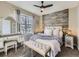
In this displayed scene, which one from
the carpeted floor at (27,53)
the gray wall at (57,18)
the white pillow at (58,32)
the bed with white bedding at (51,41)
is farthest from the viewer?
the white pillow at (58,32)

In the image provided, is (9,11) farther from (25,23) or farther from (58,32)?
(58,32)

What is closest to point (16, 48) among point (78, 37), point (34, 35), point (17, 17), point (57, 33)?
point (34, 35)

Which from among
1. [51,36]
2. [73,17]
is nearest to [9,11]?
[51,36]

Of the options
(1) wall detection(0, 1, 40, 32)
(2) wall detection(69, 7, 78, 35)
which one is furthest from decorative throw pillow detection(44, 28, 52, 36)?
(2) wall detection(69, 7, 78, 35)

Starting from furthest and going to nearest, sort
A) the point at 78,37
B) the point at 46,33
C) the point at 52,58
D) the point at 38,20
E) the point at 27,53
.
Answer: the point at 78,37, the point at 46,33, the point at 38,20, the point at 27,53, the point at 52,58

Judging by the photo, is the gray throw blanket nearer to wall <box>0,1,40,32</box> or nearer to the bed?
the bed

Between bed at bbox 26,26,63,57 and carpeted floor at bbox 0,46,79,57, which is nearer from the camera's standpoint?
carpeted floor at bbox 0,46,79,57

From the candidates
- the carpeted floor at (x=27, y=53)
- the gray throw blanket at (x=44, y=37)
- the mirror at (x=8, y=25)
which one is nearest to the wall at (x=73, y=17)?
the gray throw blanket at (x=44, y=37)

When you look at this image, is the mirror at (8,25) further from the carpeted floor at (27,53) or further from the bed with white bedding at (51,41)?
the bed with white bedding at (51,41)

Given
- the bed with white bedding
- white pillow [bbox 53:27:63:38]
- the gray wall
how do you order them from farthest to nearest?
white pillow [bbox 53:27:63:38] → the gray wall → the bed with white bedding

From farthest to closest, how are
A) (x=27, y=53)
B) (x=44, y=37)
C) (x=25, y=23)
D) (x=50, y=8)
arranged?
(x=44, y=37) < (x=50, y=8) < (x=25, y=23) < (x=27, y=53)

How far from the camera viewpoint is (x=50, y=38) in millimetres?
2873

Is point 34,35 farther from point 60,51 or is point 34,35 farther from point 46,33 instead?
point 60,51

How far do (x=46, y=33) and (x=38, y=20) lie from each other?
55 cm
